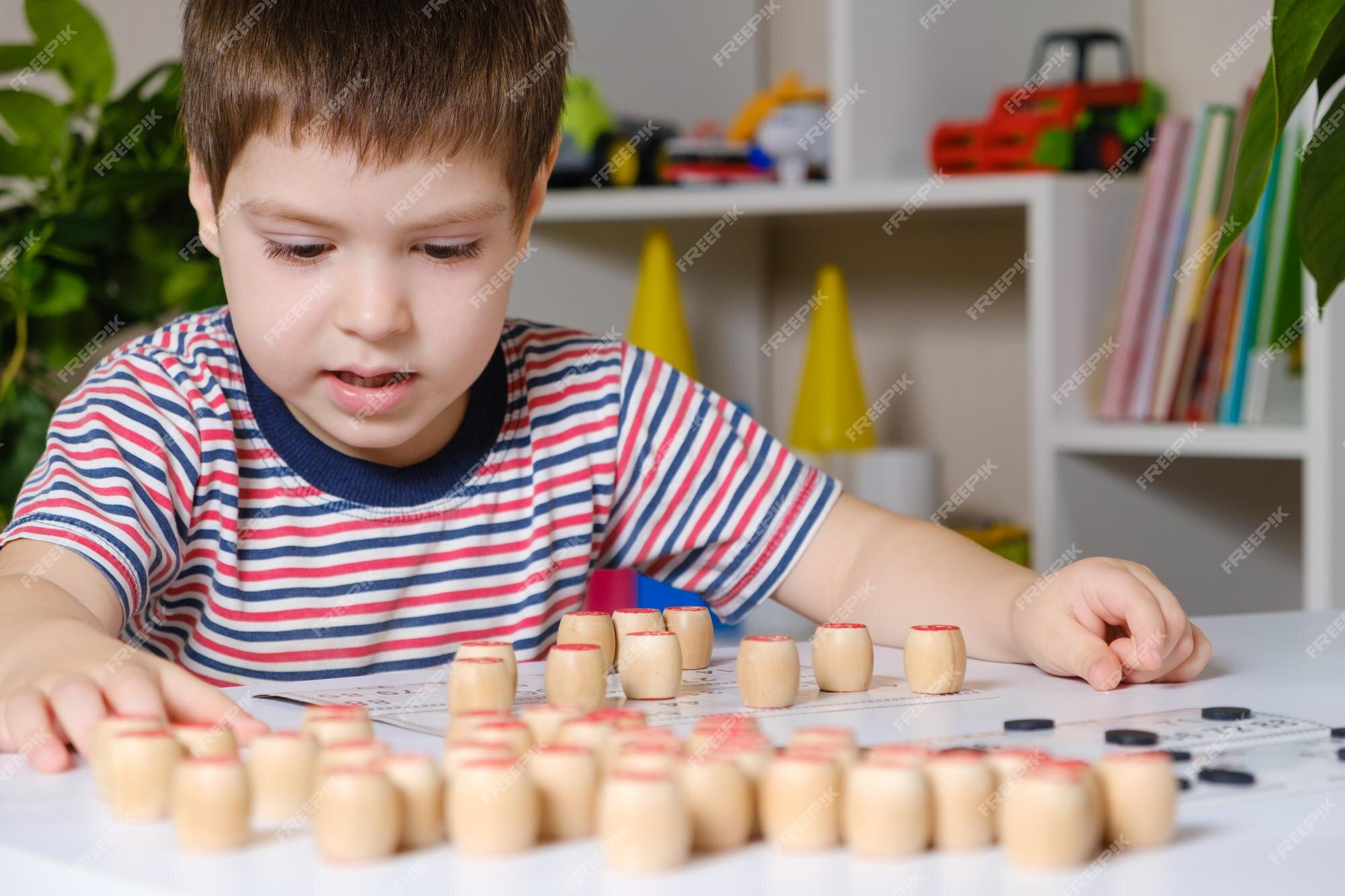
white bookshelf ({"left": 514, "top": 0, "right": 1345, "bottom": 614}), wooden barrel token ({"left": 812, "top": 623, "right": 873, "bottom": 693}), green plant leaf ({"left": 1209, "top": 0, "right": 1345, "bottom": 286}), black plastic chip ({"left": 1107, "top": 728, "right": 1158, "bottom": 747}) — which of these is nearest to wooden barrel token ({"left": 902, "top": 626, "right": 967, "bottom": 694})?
wooden barrel token ({"left": 812, "top": 623, "right": 873, "bottom": 693})

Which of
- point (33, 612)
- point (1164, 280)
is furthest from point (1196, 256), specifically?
point (33, 612)

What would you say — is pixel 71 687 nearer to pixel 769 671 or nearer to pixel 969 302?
pixel 769 671

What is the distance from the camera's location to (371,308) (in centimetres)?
83

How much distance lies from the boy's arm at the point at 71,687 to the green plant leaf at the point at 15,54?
0.96 m

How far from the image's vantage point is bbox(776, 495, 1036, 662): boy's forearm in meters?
0.88

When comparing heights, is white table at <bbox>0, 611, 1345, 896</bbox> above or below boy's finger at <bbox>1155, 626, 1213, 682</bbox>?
below

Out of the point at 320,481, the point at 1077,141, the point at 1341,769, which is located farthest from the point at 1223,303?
the point at 1341,769

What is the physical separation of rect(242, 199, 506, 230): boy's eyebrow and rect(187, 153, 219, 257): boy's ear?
0.09 meters

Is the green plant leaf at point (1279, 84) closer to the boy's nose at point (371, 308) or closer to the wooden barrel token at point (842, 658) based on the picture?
the wooden barrel token at point (842, 658)

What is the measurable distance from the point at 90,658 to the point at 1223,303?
1343 mm

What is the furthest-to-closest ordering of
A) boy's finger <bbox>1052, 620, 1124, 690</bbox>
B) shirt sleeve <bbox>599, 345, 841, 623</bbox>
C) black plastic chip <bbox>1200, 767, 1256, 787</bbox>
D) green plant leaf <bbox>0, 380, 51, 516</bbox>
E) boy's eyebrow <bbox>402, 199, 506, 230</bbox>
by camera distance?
green plant leaf <bbox>0, 380, 51, 516</bbox>
shirt sleeve <bbox>599, 345, 841, 623</bbox>
boy's eyebrow <bbox>402, 199, 506, 230</bbox>
boy's finger <bbox>1052, 620, 1124, 690</bbox>
black plastic chip <bbox>1200, 767, 1256, 787</bbox>

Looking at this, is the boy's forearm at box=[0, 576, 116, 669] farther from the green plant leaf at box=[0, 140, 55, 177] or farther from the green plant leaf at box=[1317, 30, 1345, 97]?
the green plant leaf at box=[0, 140, 55, 177]

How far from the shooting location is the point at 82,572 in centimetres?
79

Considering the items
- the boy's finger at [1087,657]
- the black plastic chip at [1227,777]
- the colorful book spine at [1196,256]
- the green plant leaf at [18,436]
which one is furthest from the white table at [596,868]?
the colorful book spine at [1196,256]
